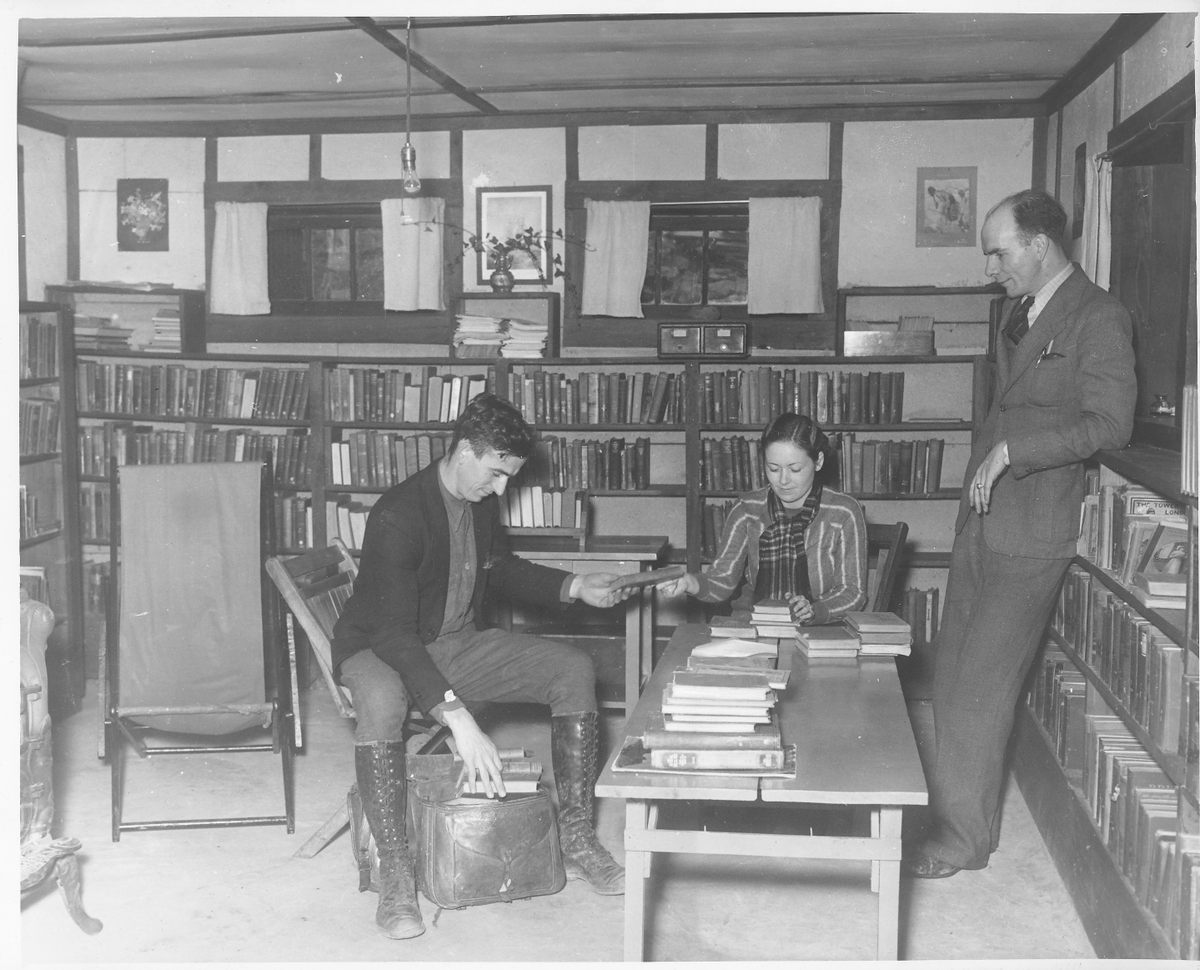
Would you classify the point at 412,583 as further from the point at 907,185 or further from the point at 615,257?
the point at 907,185

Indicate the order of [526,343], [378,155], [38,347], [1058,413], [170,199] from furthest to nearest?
[170,199]
[378,155]
[526,343]
[38,347]
[1058,413]

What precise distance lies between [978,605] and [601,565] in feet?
7.41

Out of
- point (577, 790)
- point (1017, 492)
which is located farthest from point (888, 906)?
point (1017, 492)

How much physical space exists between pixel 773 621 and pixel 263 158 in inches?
180

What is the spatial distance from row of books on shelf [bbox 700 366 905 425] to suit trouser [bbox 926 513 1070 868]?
237 centimetres

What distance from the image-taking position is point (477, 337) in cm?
619

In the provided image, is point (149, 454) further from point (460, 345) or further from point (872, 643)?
point (872, 643)

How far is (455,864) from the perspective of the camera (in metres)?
3.25

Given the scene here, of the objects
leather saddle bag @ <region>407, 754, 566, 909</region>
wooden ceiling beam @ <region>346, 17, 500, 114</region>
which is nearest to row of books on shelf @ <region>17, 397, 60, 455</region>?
wooden ceiling beam @ <region>346, 17, 500, 114</region>

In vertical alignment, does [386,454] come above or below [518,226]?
below

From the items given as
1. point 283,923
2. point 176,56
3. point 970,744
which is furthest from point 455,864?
point 176,56

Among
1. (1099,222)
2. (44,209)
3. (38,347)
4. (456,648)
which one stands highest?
(44,209)

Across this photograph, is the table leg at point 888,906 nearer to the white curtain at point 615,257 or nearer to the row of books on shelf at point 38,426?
the white curtain at point 615,257

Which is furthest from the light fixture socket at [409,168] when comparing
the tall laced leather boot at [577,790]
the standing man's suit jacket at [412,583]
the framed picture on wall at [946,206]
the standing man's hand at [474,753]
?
the framed picture on wall at [946,206]
